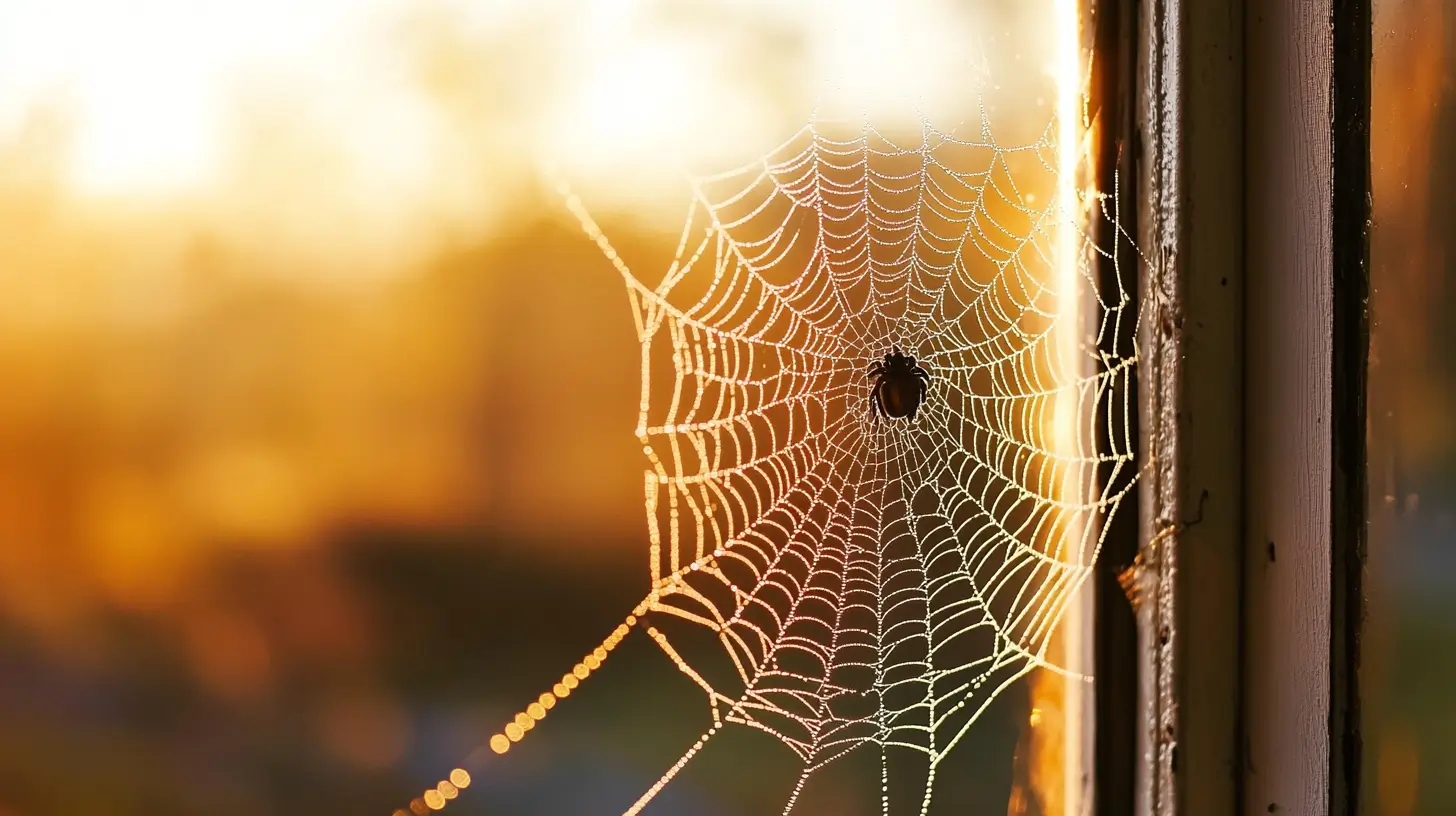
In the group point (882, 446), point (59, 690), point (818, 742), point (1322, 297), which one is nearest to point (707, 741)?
point (818, 742)

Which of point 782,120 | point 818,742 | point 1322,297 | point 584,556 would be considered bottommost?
point 818,742

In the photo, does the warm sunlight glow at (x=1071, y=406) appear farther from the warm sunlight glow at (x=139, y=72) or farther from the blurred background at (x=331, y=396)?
the warm sunlight glow at (x=139, y=72)

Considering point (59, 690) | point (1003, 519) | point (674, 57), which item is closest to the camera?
point (59, 690)

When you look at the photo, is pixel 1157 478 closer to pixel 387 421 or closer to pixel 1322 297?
pixel 1322 297

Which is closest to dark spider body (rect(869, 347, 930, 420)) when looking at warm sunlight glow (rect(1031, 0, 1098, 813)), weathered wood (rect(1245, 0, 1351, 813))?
warm sunlight glow (rect(1031, 0, 1098, 813))

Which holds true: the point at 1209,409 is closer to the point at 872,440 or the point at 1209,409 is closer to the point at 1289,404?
the point at 1289,404

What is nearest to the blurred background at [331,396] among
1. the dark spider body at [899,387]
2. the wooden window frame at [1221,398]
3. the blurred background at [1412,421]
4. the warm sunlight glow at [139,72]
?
the warm sunlight glow at [139,72]
